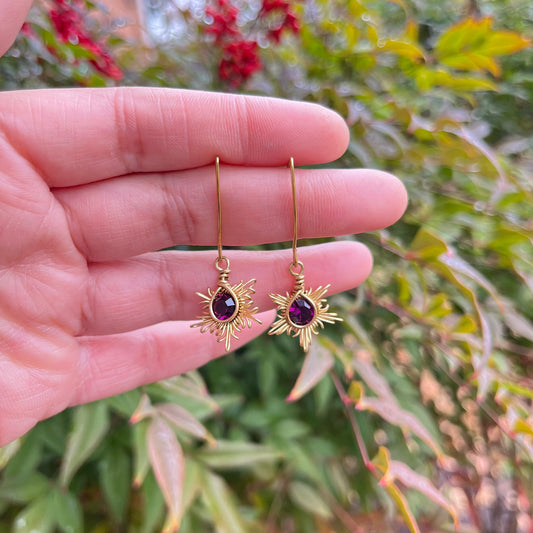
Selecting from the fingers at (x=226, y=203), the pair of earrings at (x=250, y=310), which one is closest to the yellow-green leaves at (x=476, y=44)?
the fingers at (x=226, y=203)

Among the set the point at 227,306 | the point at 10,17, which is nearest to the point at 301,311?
the point at 227,306

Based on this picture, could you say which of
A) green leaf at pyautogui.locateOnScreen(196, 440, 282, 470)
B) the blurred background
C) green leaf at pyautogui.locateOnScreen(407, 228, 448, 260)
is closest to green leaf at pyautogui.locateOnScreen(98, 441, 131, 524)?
the blurred background

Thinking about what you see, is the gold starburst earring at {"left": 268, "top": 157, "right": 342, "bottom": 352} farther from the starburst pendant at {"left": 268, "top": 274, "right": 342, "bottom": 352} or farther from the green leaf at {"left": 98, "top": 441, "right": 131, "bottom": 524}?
the green leaf at {"left": 98, "top": 441, "right": 131, "bottom": 524}

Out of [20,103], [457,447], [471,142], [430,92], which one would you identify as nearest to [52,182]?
[20,103]

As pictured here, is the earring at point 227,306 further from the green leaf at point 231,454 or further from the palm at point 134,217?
the green leaf at point 231,454

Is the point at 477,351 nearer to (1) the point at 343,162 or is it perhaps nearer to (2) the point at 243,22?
(1) the point at 343,162

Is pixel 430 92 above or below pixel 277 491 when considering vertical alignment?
above
